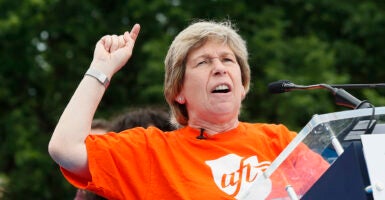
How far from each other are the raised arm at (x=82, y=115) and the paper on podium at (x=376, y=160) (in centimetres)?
129

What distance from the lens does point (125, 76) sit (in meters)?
11.8

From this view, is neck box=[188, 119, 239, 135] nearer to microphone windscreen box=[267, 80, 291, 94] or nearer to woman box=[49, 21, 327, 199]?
woman box=[49, 21, 327, 199]

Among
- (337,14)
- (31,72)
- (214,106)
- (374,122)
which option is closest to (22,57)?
(31,72)

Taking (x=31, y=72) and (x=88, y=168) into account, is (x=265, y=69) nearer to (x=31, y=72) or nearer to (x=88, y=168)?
(x=31, y=72)

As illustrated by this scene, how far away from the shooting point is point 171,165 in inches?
124

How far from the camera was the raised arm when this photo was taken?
303 centimetres

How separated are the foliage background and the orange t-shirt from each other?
6410 mm

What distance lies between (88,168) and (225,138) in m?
0.62

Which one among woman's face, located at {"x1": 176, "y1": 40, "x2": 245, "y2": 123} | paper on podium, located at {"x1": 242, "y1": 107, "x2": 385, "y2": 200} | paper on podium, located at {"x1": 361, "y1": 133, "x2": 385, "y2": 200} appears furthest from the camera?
woman's face, located at {"x1": 176, "y1": 40, "x2": 245, "y2": 123}

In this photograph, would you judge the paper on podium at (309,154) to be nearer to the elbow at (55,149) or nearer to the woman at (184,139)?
the woman at (184,139)

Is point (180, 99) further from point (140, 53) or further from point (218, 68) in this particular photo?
point (140, 53)

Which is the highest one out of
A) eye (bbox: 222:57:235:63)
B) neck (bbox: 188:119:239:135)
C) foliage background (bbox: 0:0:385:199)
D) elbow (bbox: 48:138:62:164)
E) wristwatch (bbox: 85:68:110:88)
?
foliage background (bbox: 0:0:385:199)

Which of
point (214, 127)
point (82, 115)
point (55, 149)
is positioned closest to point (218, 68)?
point (214, 127)

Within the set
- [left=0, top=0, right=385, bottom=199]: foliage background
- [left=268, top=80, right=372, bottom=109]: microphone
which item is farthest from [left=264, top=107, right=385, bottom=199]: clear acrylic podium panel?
[left=0, top=0, right=385, bottom=199]: foliage background
